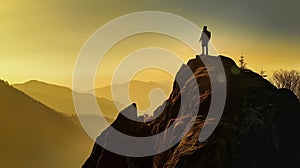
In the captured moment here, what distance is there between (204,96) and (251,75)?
25.0 feet

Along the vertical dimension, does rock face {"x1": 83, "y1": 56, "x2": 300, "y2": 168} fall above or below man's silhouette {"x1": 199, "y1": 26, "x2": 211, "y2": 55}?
below

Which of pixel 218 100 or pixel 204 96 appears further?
pixel 204 96

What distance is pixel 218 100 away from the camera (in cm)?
4650

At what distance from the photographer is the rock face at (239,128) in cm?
4059

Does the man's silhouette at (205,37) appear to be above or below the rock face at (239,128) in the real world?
above

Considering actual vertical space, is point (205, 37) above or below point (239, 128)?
above

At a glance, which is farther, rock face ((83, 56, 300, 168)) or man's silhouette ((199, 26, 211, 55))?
man's silhouette ((199, 26, 211, 55))

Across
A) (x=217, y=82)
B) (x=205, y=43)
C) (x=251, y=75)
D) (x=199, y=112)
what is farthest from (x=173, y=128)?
(x=205, y=43)

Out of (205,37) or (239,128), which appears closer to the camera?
(239,128)

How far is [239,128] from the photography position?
41.8 metres

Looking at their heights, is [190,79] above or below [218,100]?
above

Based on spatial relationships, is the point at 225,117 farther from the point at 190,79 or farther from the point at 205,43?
the point at 205,43

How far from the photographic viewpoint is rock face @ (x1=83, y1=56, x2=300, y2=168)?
133 ft

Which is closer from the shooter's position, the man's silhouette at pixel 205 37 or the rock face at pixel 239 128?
the rock face at pixel 239 128
